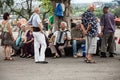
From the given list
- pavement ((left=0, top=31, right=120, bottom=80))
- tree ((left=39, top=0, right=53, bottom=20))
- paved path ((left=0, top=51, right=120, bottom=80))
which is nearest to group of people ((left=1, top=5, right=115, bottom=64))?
pavement ((left=0, top=31, right=120, bottom=80))

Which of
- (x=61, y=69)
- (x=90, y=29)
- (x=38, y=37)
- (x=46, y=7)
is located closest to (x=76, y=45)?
(x=90, y=29)

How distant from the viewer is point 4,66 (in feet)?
44.9

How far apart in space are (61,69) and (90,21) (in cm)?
213

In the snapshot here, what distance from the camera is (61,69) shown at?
1281 cm

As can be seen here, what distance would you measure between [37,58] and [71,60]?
1158mm

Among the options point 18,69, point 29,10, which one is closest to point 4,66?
point 18,69

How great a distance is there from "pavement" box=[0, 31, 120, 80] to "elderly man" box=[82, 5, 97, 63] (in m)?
0.45

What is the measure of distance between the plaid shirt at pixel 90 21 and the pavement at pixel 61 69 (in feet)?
2.95

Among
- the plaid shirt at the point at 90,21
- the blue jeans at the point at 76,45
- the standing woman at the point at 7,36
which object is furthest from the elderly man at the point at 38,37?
the blue jeans at the point at 76,45

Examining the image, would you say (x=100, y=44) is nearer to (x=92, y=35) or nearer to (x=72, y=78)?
(x=92, y=35)

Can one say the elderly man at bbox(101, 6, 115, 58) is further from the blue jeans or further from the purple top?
the blue jeans

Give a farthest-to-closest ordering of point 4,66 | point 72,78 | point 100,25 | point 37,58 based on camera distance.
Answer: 1. point 100,25
2. point 37,58
3. point 4,66
4. point 72,78

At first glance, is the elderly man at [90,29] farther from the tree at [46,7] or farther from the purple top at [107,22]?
the tree at [46,7]

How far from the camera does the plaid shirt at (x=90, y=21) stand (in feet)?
46.4
